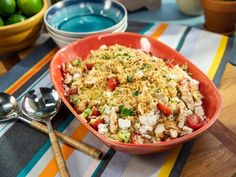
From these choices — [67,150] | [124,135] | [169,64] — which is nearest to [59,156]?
[67,150]

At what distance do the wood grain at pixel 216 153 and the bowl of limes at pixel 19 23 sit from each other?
64 cm

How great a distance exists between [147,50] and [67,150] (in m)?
0.40

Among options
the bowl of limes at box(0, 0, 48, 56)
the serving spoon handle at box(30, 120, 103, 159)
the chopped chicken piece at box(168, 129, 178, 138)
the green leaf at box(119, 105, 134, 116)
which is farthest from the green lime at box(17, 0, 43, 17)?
the chopped chicken piece at box(168, 129, 178, 138)

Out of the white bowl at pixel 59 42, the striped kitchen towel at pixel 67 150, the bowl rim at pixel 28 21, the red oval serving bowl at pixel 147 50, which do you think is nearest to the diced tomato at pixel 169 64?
the red oval serving bowl at pixel 147 50

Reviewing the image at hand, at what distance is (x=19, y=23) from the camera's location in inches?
42.5

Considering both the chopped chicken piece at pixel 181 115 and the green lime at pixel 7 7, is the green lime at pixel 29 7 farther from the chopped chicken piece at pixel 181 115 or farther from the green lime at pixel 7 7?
the chopped chicken piece at pixel 181 115

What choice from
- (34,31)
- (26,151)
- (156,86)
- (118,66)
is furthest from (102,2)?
(26,151)

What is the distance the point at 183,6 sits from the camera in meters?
1.34

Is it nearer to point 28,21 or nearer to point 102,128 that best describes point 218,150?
point 102,128

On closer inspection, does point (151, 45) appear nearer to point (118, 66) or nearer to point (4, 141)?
point (118, 66)

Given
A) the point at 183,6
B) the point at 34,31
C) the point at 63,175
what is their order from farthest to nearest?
1. the point at 183,6
2. the point at 34,31
3. the point at 63,175

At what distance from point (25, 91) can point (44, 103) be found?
0.13 metres

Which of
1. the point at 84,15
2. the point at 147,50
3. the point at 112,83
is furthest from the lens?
the point at 84,15

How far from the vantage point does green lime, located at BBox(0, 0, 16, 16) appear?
1.09 meters
